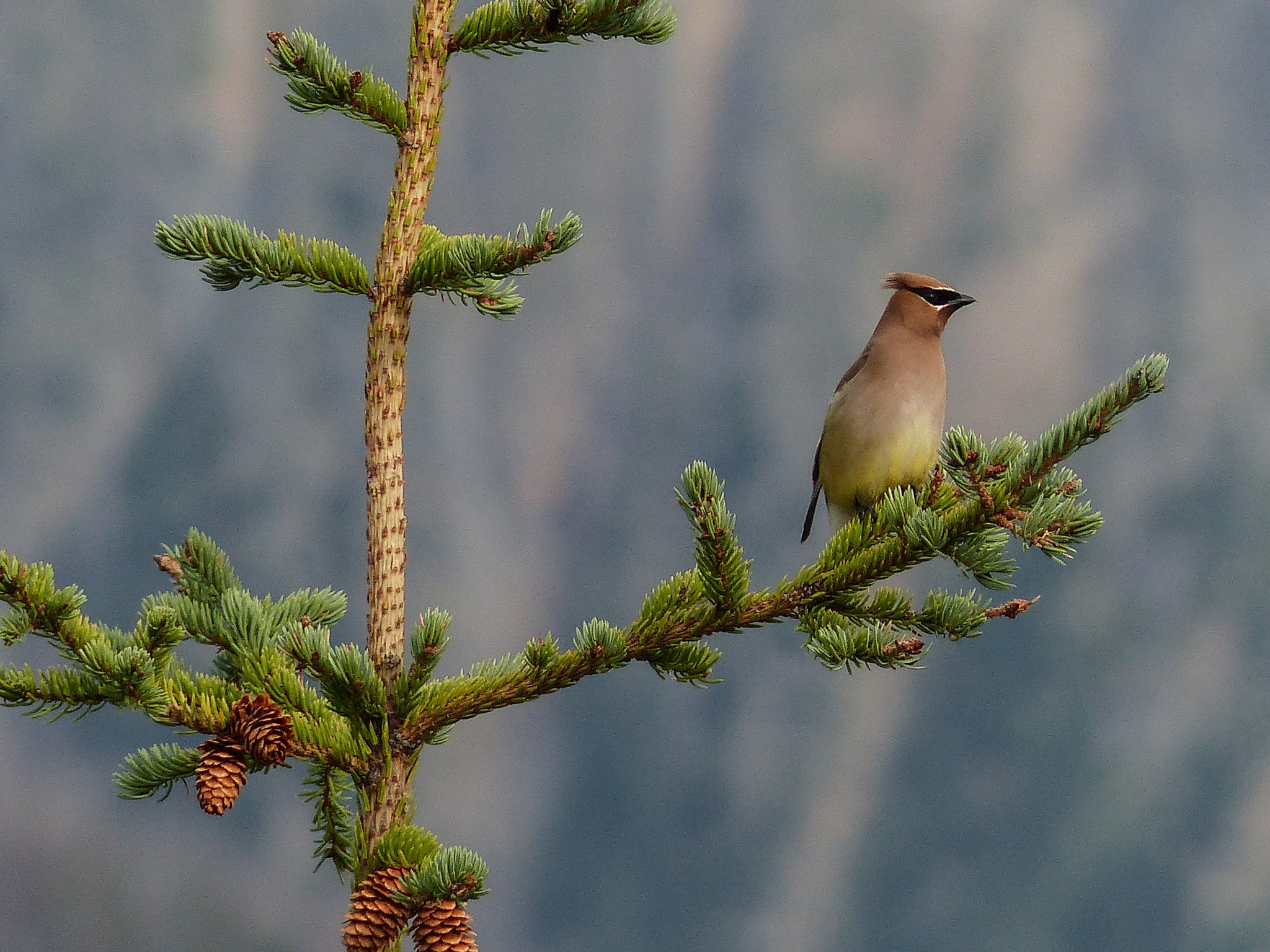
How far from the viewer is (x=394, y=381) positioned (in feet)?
9.46

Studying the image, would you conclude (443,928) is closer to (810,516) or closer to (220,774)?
(220,774)

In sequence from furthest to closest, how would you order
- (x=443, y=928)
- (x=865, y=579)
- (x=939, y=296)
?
(x=939, y=296)
(x=865, y=579)
(x=443, y=928)

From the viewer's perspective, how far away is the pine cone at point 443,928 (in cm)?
235

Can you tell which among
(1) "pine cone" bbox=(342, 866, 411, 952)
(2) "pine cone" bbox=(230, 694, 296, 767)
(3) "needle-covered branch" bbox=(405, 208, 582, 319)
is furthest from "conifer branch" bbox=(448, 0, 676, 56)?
(1) "pine cone" bbox=(342, 866, 411, 952)

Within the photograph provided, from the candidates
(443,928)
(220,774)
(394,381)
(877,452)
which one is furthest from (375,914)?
(877,452)

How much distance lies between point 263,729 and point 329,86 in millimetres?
1517

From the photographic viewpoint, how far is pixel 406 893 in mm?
2346

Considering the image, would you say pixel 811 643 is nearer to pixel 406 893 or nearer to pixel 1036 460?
pixel 1036 460

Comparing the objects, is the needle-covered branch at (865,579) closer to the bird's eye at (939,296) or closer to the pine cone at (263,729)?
the pine cone at (263,729)

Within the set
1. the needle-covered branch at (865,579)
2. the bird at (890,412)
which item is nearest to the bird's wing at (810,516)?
the bird at (890,412)

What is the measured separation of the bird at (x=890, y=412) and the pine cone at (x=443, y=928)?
2.55 metres

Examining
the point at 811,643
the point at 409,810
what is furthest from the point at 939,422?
the point at 409,810

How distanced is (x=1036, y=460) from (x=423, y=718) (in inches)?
55.2

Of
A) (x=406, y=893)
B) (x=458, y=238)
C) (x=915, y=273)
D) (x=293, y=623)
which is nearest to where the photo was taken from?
(x=406, y=893)
